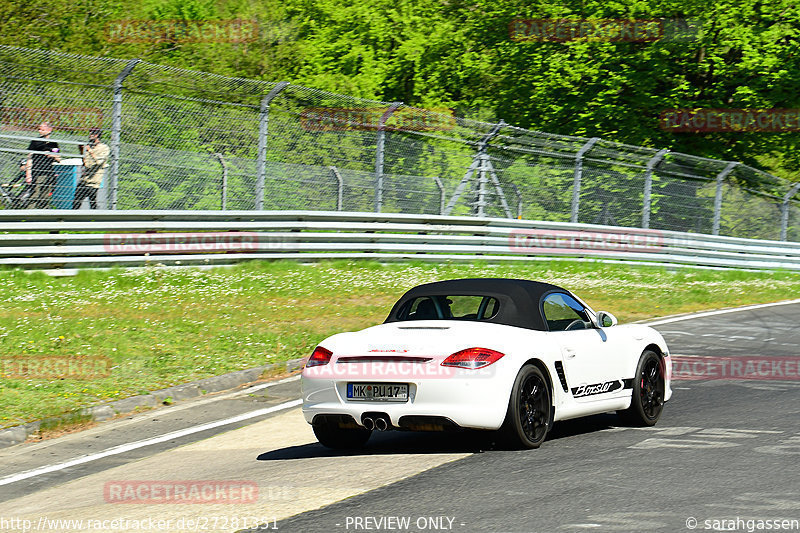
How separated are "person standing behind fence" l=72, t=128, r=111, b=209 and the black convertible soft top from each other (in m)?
8.92

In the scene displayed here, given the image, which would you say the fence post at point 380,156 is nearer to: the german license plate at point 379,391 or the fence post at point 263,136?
the fence post at point 263,136

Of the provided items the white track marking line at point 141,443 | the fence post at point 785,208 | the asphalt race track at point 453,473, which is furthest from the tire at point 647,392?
the fence post at point 785,208

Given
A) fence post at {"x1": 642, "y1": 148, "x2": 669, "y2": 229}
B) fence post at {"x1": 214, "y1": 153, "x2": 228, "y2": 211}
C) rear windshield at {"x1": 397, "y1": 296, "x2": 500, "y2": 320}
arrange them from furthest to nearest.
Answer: fence post at {"x1": 642, "y1": 148, "x2": 669, "y2": 229} < fence post at {"x1": 214, "y1": 153, "x2": 228, "y2": 211} < rear windshield at {"x1": 397, "y1": 296, "x2": 500, "y2": 320}

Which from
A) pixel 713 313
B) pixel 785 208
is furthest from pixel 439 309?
pixel 785 208

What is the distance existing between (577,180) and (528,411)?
17623 mm

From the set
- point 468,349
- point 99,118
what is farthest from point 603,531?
point 99,118

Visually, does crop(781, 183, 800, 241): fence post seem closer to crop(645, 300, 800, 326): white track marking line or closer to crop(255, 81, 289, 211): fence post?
crop(645, 300, 800, 326): white track marking line

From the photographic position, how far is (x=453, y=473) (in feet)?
23.0

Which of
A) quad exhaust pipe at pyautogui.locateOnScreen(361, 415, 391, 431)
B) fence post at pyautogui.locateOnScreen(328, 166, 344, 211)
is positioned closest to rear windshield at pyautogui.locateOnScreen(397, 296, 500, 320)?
quad exhaust pipe at pyautogui.locateOnScreen(361, 415, 391, 431)

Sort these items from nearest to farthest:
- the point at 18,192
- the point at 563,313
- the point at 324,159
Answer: the point at 563,313
the point at 18,192
the point at 324,159

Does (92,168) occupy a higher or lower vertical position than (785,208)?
higher

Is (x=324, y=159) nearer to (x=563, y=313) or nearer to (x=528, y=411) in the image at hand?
(x=563, y=313)

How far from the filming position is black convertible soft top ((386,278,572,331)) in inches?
319

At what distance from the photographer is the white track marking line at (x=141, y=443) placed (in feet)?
25.3
